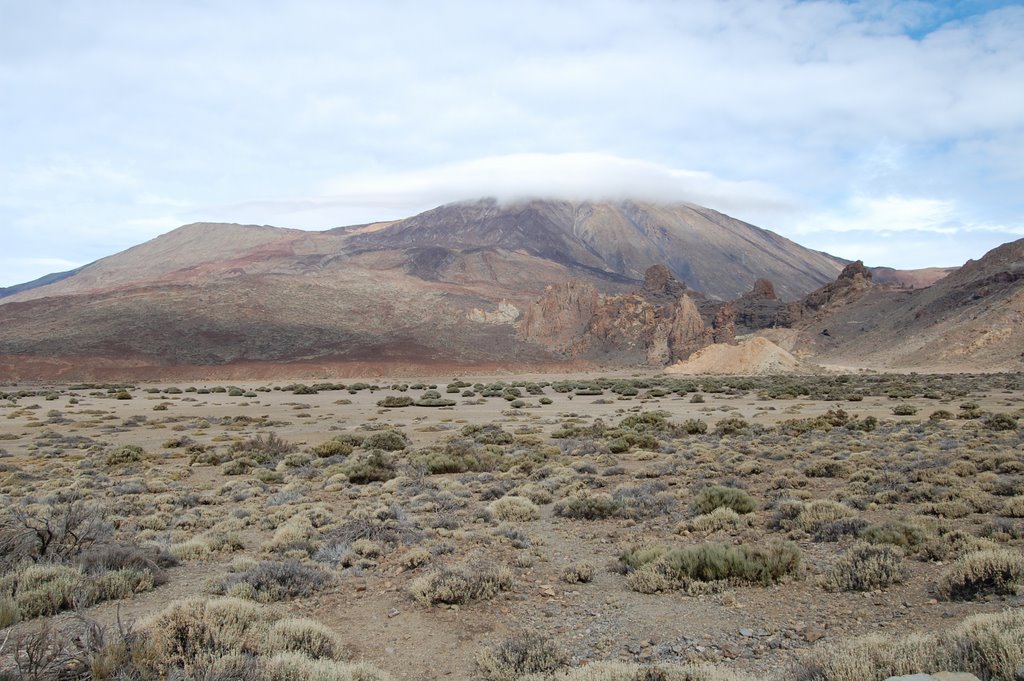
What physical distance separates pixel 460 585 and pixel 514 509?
13.3 feet

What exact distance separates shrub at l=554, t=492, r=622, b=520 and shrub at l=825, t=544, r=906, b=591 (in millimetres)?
4344

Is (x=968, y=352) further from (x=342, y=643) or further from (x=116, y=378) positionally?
(x=116, y=378)

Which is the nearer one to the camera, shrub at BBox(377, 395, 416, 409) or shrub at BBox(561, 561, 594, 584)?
shrub at BBox(561, 561, 594, 584)

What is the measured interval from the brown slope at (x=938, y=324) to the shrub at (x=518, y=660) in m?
76.2

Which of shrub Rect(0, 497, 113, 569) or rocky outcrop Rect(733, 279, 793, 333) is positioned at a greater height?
rocky outcrop Rect(733, 279, 793, 333)

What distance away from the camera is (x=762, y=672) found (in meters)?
5.16

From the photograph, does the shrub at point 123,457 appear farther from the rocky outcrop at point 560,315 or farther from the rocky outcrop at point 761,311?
the rocky outcrop at point 761,311

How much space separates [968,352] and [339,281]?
101189mm

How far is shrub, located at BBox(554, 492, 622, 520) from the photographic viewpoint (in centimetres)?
1083

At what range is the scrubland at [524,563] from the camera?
4930 millimetres

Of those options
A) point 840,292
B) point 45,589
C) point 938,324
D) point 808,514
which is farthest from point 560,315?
point 45,589

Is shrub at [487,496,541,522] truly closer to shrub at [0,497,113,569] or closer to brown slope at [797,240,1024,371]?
shrub at [0,497,113,569]

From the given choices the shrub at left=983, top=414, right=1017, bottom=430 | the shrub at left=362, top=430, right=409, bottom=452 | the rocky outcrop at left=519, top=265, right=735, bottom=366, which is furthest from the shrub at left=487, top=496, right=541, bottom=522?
the rocky outcrop at left=519, top=265, right=735, bottom=366

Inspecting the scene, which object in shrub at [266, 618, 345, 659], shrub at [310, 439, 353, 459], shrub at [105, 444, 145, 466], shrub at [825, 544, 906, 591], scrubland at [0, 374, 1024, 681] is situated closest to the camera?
scrubland at [0, 374, 1024, 681]
